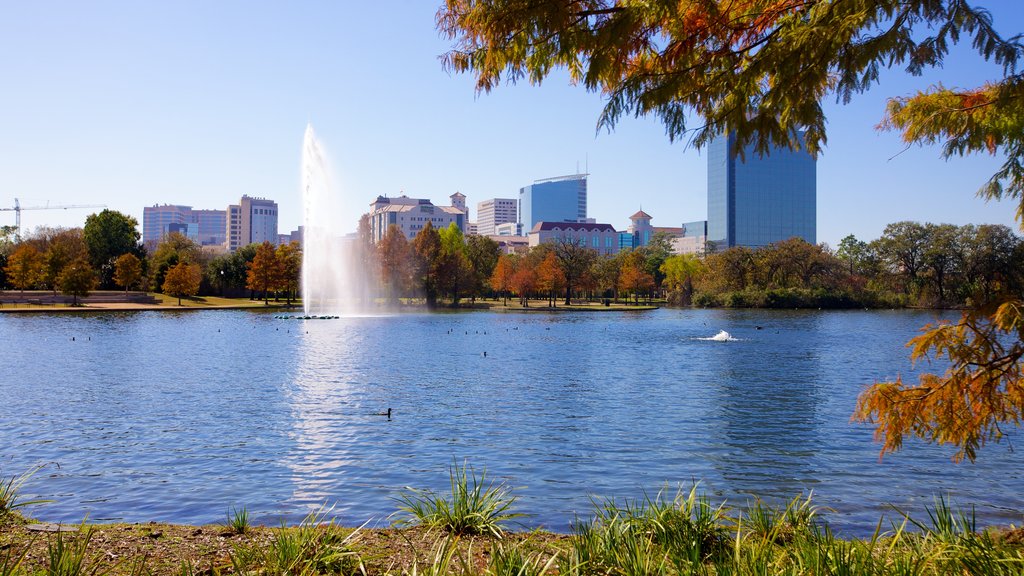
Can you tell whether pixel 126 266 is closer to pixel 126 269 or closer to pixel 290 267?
pixel 126 269

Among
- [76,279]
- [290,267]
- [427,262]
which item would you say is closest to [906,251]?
[427,262]

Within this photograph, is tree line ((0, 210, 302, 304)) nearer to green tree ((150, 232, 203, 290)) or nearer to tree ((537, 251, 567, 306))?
green tree ((150, 232, 203, 290))

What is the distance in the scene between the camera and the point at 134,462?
13.0 m

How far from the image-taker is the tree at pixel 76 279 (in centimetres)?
7575

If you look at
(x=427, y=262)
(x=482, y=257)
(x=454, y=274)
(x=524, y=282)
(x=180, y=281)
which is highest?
(x=482, y=257)

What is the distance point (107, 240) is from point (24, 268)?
16131 mm

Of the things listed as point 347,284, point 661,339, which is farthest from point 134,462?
point 347,284

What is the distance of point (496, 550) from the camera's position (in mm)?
5340

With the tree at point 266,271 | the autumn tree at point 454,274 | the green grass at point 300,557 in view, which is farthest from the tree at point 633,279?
the green grass at point 300,557

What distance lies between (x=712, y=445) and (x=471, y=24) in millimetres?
11402

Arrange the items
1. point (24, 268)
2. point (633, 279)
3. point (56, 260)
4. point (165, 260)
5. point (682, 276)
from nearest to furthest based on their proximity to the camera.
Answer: point (56, 260)
point (24, 268)
point (165, 260)
point (633, 279)
point (682, 276)

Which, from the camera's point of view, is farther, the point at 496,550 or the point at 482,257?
the point at 482,257

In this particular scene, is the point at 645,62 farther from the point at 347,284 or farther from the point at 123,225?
the point at 123,225

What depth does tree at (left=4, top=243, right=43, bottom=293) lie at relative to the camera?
81125 millimetres
